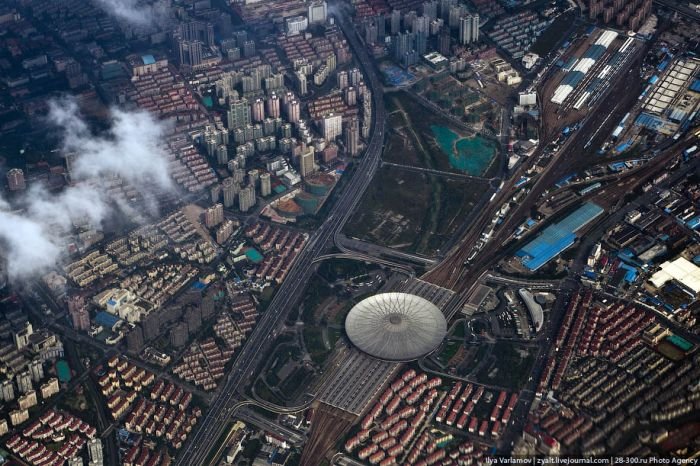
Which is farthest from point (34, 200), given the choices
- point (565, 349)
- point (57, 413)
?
point (565, 349)

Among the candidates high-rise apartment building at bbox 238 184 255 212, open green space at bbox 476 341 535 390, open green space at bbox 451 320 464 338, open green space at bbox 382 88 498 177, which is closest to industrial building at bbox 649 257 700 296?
open green space at bbox 476 341 535 390

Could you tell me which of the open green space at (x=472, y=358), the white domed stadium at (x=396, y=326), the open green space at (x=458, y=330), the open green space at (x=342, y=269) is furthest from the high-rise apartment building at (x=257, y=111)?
the open green space at (x=472, y=358)

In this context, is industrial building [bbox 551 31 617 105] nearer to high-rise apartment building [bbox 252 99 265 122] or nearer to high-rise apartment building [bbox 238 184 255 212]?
high-rise apartment building [bbox 252 99 265 122]

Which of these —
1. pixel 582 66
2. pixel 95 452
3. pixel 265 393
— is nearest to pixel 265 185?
pixel 265 393

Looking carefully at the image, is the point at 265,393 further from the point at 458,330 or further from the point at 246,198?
the point at 246,198

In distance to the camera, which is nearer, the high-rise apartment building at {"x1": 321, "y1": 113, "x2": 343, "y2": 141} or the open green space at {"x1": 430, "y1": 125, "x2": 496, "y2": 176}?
the open green space at {"x1": 430, "y1": 125, "x2": 496, "y2": 176}

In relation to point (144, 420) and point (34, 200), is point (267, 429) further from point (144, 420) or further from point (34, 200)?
point (34, 200)
